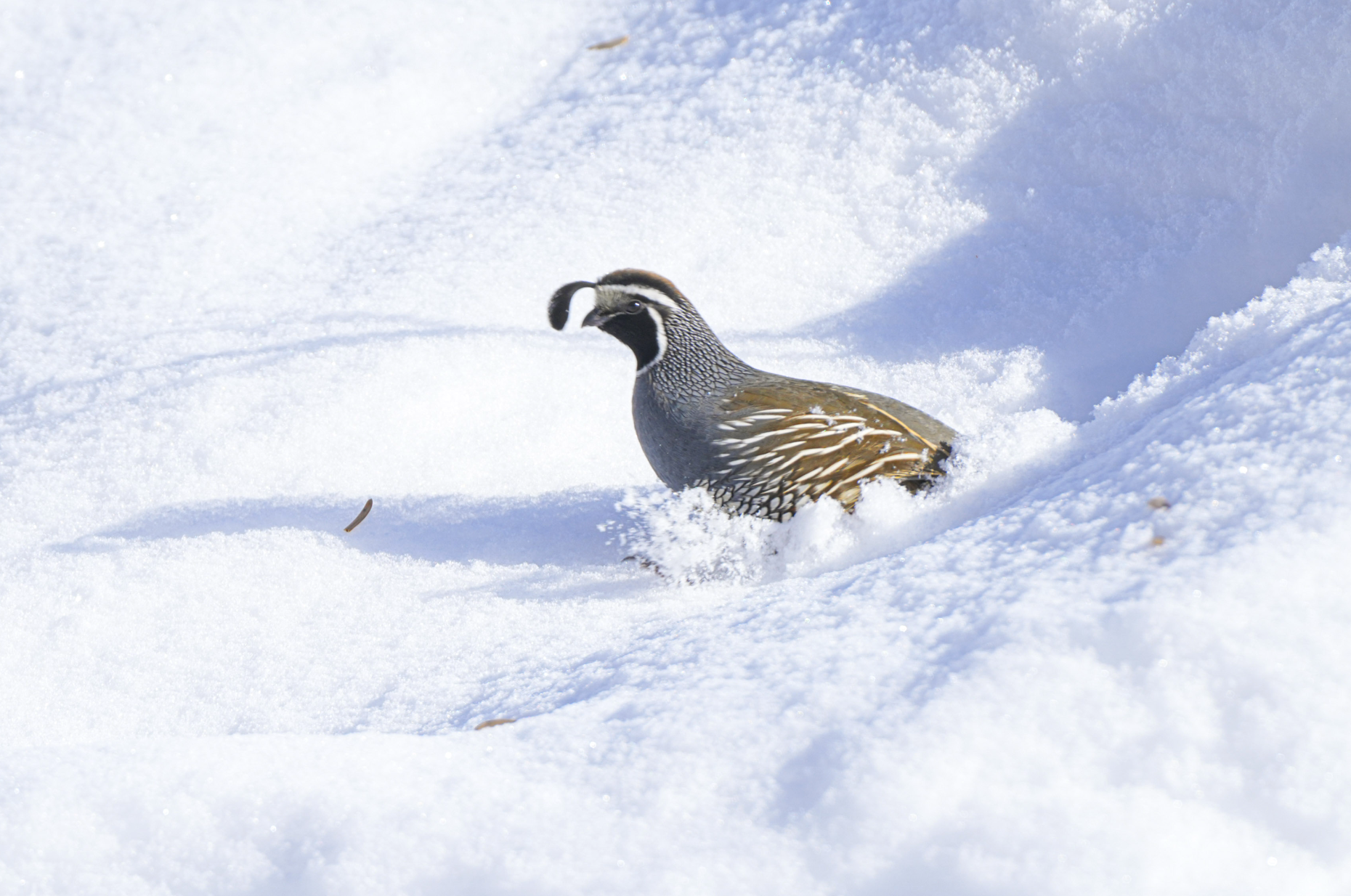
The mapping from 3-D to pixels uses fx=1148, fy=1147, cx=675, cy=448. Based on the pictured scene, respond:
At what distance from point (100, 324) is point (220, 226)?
2.55 feet

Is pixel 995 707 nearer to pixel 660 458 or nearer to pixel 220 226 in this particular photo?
pixel 660 458

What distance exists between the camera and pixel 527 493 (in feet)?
11.8

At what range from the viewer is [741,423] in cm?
303

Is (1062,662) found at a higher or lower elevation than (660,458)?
lower

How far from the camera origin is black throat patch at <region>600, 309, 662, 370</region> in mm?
3283

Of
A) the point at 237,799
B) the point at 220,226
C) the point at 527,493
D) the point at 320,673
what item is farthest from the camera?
the point at 220,226

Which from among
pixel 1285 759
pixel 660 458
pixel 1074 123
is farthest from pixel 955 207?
pixel 1285 759

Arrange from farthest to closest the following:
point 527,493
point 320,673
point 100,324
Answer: point 100,324 → point 527,493 → point 320,673

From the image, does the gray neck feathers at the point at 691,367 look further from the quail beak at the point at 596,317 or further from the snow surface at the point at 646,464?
the snow surface at the point at 646,464

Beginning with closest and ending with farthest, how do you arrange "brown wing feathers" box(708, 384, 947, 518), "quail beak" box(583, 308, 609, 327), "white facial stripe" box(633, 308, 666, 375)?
"brown wing feathers" box(708, 384, 947, 518)
"white facial stripe" box(633, 308, 666, 375)
"quail beak" box(583, 308, 609, 327)

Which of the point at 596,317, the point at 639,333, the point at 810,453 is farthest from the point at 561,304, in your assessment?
the point at 810,453

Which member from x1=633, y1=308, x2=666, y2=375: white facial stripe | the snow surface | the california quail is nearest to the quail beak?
the california quail

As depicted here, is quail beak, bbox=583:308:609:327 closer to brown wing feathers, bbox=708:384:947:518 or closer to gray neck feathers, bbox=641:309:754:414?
gray neck feathers, bbox=641:309:754:414

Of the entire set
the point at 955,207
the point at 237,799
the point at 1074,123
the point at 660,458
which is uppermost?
the point at 1074,123
